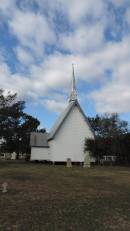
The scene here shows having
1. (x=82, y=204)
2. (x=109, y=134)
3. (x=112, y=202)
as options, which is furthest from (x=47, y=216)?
(x=109, y=134)

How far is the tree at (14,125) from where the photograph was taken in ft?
148

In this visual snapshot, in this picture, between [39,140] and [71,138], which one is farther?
[39,140]

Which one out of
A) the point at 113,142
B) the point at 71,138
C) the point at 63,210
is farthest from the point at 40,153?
the point at 63,210

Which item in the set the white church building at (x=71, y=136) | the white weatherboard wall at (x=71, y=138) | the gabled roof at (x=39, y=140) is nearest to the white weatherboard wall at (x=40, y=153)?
the gabled roof at (x=39, y=140)

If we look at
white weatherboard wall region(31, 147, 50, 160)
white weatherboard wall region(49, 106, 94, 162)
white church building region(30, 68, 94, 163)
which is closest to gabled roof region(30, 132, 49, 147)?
white weatherboard wall region(31, 147, 50, 160)

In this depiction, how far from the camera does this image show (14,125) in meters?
64.4

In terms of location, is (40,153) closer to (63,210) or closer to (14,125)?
(14,125)

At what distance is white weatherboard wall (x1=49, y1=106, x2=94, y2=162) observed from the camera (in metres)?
38.9

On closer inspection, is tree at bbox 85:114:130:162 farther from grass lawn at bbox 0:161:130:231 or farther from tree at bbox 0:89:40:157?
grass lawn at bbox 0:161:130:231

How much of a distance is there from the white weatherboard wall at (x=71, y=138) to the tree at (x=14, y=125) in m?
9.06

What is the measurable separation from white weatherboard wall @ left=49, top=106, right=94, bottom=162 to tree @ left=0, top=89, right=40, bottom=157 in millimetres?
9063

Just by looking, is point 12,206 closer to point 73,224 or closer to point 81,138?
point 73,224

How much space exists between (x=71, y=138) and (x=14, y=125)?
89.2 ft

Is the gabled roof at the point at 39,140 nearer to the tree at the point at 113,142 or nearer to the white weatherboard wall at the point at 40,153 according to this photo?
the white weatherboard wall at the point at 40,153
